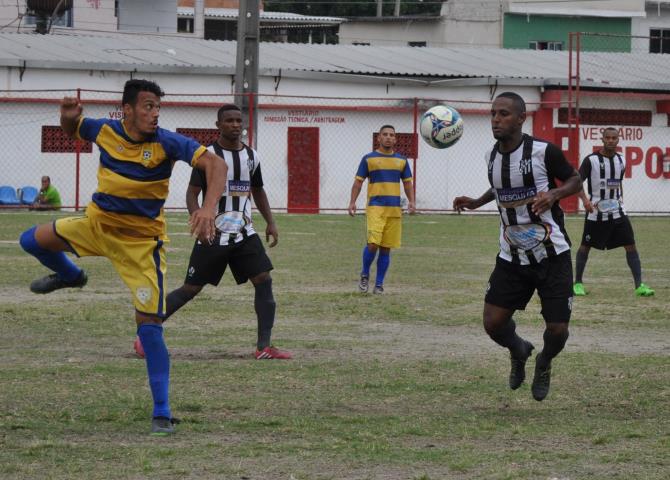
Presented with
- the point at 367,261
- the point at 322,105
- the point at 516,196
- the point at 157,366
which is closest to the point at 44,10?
the point at 322,105

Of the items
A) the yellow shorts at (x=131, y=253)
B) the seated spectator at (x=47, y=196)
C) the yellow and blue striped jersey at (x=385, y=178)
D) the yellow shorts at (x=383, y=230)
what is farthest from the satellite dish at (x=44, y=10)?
the yellow shorts at (x=131, y=253)

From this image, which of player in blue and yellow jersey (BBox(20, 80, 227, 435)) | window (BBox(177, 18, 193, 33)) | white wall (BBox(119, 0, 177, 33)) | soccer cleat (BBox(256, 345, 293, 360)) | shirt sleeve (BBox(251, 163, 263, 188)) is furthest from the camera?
window (BBox(177, 18, 193, 33))

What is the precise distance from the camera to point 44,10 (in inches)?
1784

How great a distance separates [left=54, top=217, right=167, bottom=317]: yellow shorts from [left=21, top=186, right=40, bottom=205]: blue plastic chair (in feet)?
82.2

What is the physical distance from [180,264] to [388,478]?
12.6 meters

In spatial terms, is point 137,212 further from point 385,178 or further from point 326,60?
point 326,60

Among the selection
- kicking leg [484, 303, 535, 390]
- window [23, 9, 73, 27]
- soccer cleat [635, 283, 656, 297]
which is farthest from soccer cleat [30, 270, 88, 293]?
window [23, 9, 73, 27]

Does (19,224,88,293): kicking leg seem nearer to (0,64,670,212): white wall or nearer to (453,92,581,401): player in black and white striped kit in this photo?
(453,92,581,401): player in black and white striped kit

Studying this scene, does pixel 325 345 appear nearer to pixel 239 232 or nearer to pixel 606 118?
pixel 239 232

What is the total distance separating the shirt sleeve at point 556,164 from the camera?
Result: 8.07m

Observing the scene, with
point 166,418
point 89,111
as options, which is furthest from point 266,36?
point 166,418

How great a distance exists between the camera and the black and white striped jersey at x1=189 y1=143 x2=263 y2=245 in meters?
10.3

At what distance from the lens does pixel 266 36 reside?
7025 cm

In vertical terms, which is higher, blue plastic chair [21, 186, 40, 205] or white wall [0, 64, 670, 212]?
white wall [0, 64, 670, 212]
